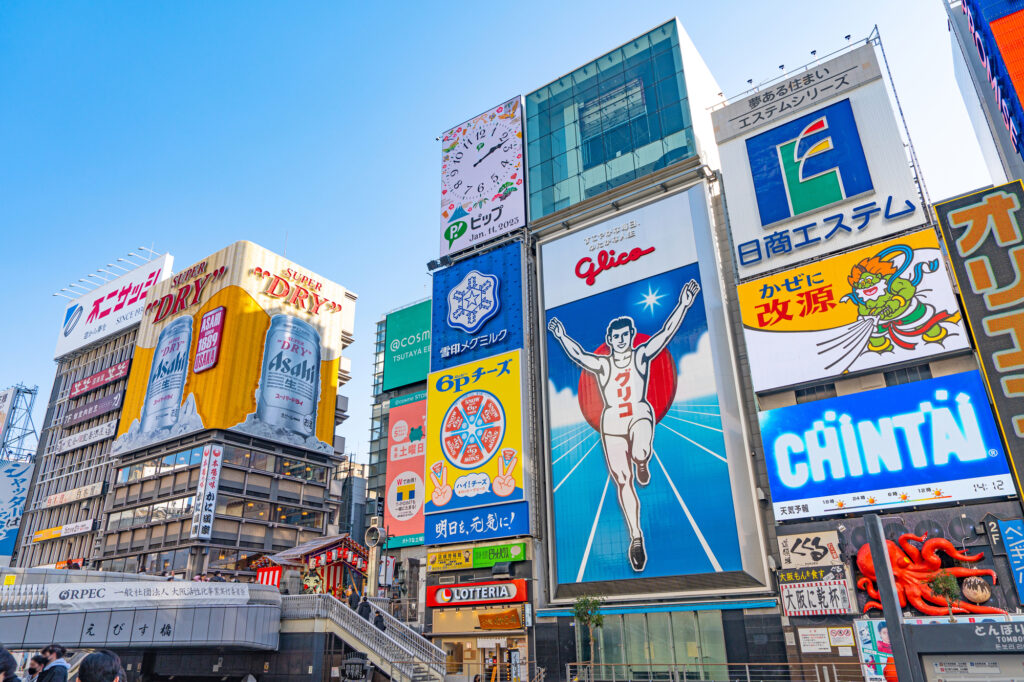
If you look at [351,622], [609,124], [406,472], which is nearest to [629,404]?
[351,622]

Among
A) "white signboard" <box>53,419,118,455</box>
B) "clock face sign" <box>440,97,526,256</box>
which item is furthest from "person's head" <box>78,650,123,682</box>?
"white signboard" <box>53,419,118,455</box>

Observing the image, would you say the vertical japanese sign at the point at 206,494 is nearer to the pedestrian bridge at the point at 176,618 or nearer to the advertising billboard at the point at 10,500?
the advertising billboard at the point at 10,500

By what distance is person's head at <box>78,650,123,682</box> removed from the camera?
6223 mm

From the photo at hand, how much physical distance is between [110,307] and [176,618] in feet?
196

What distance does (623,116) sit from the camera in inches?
1777

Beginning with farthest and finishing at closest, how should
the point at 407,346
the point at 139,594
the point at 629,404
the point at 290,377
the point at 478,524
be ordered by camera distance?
the point at 407,346, the point at 290,377, the point at 478,524, the point at 629,404, the point at 139,594

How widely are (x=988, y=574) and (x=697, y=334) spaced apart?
1601cm

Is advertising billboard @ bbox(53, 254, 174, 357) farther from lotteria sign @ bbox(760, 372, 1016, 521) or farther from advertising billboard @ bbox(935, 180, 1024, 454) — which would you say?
advertising billboard @ bbox(935, 180, 1024, 454)

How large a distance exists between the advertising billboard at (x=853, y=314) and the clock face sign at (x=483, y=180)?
1928 cm

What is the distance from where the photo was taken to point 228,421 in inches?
2216

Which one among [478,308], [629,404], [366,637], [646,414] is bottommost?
[366,637]

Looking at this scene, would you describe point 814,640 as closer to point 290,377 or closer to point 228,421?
point 228,421

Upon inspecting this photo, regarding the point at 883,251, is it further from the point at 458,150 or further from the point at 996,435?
the point at 458,150

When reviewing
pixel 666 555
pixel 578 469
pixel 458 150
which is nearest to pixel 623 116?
pixel 458 150
